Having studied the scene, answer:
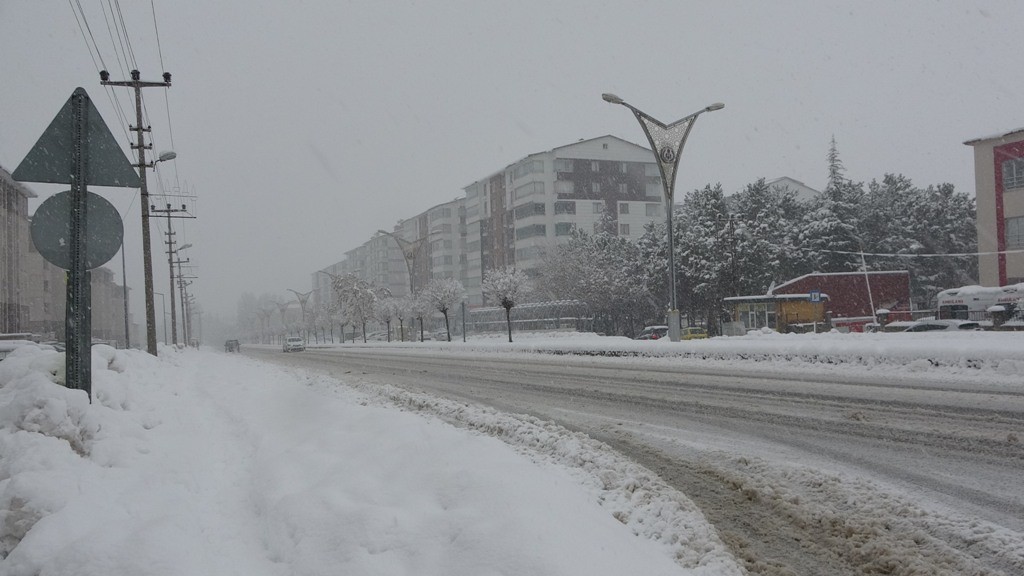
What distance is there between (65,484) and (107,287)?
308 feet

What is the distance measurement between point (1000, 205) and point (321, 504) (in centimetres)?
4606

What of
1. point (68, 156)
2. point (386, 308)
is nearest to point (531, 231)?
point (386, 308)

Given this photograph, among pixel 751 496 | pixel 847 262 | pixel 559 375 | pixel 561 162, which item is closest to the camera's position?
pixel 751 496

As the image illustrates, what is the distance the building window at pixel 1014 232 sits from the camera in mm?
37312

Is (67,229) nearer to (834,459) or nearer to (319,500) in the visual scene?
(319,500)

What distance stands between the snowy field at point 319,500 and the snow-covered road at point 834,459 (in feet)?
0.70

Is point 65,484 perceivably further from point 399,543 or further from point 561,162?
point 561,162

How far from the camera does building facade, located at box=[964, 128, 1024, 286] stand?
37.2 metres

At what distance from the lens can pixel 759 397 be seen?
9367mm

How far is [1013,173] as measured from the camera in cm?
3753

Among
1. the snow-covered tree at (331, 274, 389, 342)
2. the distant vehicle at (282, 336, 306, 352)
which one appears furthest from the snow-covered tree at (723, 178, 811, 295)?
the snow-covered tree at (331, 274, 389, 342)

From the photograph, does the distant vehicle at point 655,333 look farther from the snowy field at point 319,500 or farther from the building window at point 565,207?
the building window at point 565,207

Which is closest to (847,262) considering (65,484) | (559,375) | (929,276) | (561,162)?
(929,276)

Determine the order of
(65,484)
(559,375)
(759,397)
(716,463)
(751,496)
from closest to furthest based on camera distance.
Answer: (65,484), (751,496), (716,463), (759,397), (559,375)
